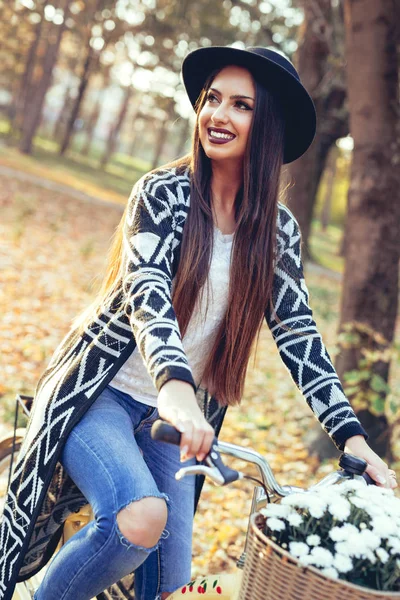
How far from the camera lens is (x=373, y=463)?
1.96m

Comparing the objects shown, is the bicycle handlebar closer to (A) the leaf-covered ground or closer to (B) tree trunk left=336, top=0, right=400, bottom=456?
(A) the leaf-covered ground

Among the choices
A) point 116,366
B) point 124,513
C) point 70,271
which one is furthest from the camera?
point 70,271

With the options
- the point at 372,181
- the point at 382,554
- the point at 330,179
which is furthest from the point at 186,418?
the point at 330,179

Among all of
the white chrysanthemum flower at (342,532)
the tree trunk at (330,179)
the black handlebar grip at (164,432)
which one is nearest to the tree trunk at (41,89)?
the tree trunk at (330,179)

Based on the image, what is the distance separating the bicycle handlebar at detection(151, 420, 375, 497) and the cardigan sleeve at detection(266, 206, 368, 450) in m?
0.22

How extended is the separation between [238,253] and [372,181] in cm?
325

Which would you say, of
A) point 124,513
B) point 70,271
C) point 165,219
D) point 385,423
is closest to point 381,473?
point 124,513

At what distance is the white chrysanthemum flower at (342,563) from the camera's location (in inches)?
52.2

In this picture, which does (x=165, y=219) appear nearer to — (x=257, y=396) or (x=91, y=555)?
(x=91, y=555)

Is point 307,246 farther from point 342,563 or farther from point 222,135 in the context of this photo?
point 342,563

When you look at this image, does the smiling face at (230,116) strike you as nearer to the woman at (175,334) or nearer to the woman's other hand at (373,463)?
the woman at (175,334)

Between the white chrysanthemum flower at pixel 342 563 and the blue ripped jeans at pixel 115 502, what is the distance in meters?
0.70

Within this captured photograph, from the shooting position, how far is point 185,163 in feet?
8.14

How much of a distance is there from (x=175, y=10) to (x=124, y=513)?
24.7 meters
